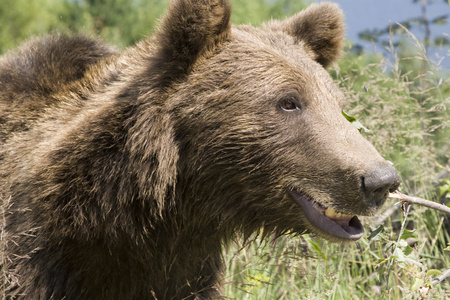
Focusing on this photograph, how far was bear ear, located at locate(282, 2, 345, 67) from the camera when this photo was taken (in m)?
4.21

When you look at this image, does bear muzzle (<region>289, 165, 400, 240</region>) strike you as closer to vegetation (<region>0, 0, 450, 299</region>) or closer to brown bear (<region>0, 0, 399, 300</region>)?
brown bear (<region>0, 0, 399, 300</region>)

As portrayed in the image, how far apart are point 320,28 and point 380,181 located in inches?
57.5

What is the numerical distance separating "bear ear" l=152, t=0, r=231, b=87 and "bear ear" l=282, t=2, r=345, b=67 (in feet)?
2.14

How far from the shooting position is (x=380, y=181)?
10.2ft

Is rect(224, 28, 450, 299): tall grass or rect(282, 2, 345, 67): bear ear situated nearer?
rect(282, 2, 345, 67): bear ear

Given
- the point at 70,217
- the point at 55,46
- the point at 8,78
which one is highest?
the point at 55,46

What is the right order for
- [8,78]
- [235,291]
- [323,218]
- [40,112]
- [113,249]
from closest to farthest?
[323,218], [113,249], [40,112], [8,78], [235,291]

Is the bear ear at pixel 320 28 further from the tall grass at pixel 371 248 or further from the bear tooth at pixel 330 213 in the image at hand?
the bear tooth at pixel 330 213

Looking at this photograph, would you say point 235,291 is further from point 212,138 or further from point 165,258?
point 212,138

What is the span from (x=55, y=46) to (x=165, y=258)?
171 cm

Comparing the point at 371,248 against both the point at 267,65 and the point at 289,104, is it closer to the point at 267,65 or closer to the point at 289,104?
the point at 289,104

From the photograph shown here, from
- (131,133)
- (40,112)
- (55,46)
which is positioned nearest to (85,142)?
(131,133)

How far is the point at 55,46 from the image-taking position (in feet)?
14.6

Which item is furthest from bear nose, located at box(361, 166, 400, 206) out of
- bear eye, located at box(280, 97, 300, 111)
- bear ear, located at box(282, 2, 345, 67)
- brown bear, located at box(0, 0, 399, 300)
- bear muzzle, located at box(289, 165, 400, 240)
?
bear ear, located at box(282, 2, 345, 67)
